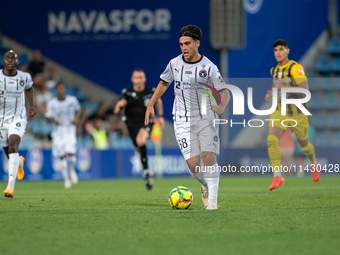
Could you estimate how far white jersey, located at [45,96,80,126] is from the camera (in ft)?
43.2

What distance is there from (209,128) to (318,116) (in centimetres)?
1659

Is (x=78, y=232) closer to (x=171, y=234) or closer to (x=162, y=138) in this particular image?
(x=171, y=234)

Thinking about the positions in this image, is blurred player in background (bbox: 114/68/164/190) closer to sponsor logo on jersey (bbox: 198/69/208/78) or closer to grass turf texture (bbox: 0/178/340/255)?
grass turf texture (bbox: 0/178/340/255)

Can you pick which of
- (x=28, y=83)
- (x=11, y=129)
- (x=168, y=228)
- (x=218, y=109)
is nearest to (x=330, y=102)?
(x=28, y=83)

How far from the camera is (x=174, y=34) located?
825 inches

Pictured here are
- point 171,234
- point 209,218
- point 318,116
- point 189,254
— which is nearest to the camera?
point 189,254

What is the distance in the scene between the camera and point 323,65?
22672 millimetres

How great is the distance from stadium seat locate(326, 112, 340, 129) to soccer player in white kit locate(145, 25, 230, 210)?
16318 millimetres

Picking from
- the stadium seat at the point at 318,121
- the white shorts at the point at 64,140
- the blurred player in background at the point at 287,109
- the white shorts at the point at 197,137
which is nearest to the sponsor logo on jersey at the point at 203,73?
the white shorts at the point at 197,137

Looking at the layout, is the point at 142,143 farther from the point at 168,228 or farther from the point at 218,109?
the point at 168,228

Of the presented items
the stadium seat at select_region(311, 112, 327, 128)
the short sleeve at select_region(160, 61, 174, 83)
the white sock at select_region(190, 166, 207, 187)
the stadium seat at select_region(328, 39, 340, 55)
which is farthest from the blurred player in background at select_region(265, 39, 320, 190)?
the stadium seat at select_region(328, 39, 340, 55)

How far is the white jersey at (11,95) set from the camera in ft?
27.7

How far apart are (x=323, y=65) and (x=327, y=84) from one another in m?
1.01

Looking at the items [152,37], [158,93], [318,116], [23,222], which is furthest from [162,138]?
[23,222]
